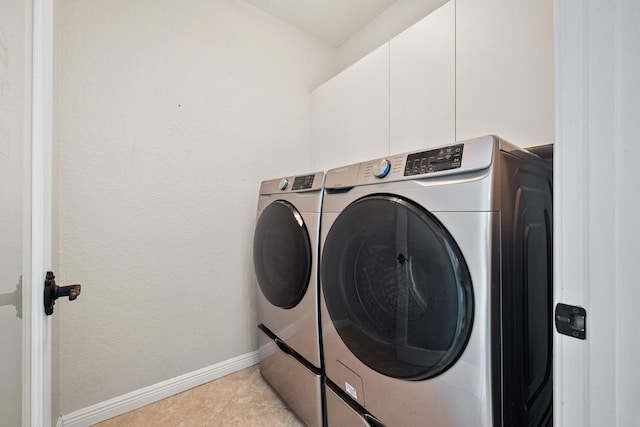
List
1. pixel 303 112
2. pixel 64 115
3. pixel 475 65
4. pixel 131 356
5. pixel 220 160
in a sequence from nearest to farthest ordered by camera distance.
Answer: pixel 475 65 → pixel 64 115 → pixel 131 356 → pixel 220 160 → pixel 303 112

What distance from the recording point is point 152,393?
1455mm

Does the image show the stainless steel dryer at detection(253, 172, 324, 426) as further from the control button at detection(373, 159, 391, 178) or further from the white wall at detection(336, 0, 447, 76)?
the white wall at detection(336, 0, 447, 76)

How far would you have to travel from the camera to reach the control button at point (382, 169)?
86 centimetres

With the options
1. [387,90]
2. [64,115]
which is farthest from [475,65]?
[64,115]

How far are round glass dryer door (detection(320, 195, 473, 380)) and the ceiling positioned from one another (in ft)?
5.22

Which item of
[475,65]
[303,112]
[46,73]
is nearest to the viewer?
[46,73]

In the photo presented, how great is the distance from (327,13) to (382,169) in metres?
1.61

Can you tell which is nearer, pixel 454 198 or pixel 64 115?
pixel 454 198

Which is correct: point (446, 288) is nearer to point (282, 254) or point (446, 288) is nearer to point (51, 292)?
point (282, 254)

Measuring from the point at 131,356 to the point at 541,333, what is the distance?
1.81 metres

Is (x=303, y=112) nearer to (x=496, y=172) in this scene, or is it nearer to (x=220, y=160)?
(x=220, y=160)

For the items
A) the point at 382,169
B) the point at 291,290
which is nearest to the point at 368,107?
the point at 382,169

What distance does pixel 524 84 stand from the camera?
3.17ft

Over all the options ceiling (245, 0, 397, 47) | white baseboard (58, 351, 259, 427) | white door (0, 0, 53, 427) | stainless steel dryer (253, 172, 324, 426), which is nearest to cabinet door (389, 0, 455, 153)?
stainless steel dryer (253, 172, 324, 426)
